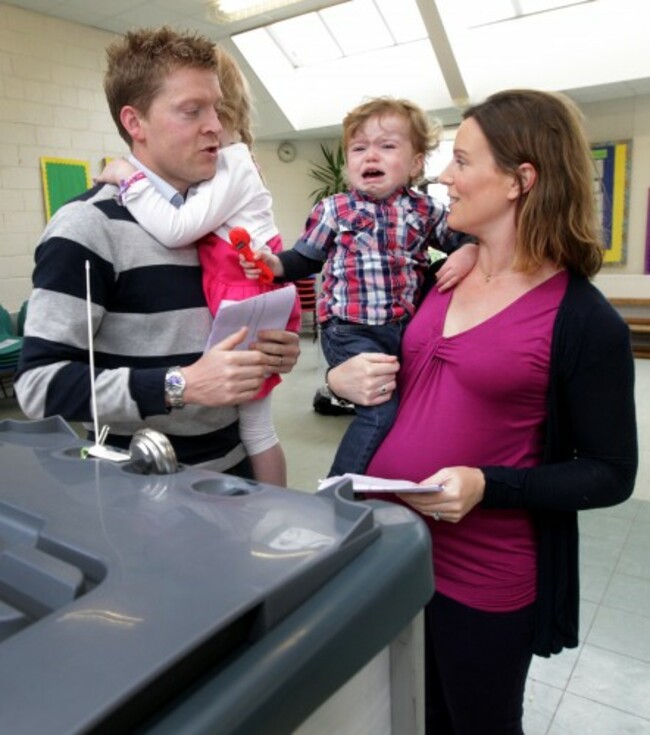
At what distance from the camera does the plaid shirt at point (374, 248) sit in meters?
1.60

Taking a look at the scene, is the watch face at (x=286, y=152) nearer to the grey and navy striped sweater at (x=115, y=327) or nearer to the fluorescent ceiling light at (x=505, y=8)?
the fluorescent ceiling light at (x=505, y=8)

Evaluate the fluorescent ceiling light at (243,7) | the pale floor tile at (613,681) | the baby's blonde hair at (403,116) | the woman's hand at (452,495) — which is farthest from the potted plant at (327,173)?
the woman's hand at (452,495)

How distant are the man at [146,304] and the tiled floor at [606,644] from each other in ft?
4.60

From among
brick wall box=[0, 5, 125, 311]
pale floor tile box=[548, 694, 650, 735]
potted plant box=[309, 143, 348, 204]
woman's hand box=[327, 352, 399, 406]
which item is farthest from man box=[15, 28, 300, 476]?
potted plant box=[309, 143, 348, 204]

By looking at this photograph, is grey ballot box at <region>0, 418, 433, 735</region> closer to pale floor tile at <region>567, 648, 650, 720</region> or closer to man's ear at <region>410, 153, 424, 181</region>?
man's ear at <region>410, 153, 424, 181</region>

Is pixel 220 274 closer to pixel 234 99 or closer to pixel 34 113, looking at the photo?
pixel 234 99

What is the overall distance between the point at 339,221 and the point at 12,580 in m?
1.32

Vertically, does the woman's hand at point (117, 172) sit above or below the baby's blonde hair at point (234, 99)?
below

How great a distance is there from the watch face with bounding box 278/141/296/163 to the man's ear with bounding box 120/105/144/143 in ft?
27.1

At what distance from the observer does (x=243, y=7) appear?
605 centimetres

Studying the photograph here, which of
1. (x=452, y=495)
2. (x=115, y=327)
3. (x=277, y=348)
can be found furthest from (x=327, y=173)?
(x=452, y=495)

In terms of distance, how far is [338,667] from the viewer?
0.51 m

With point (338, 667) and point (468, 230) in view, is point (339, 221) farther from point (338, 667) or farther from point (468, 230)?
point (338, 667)

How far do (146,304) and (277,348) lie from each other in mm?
295
